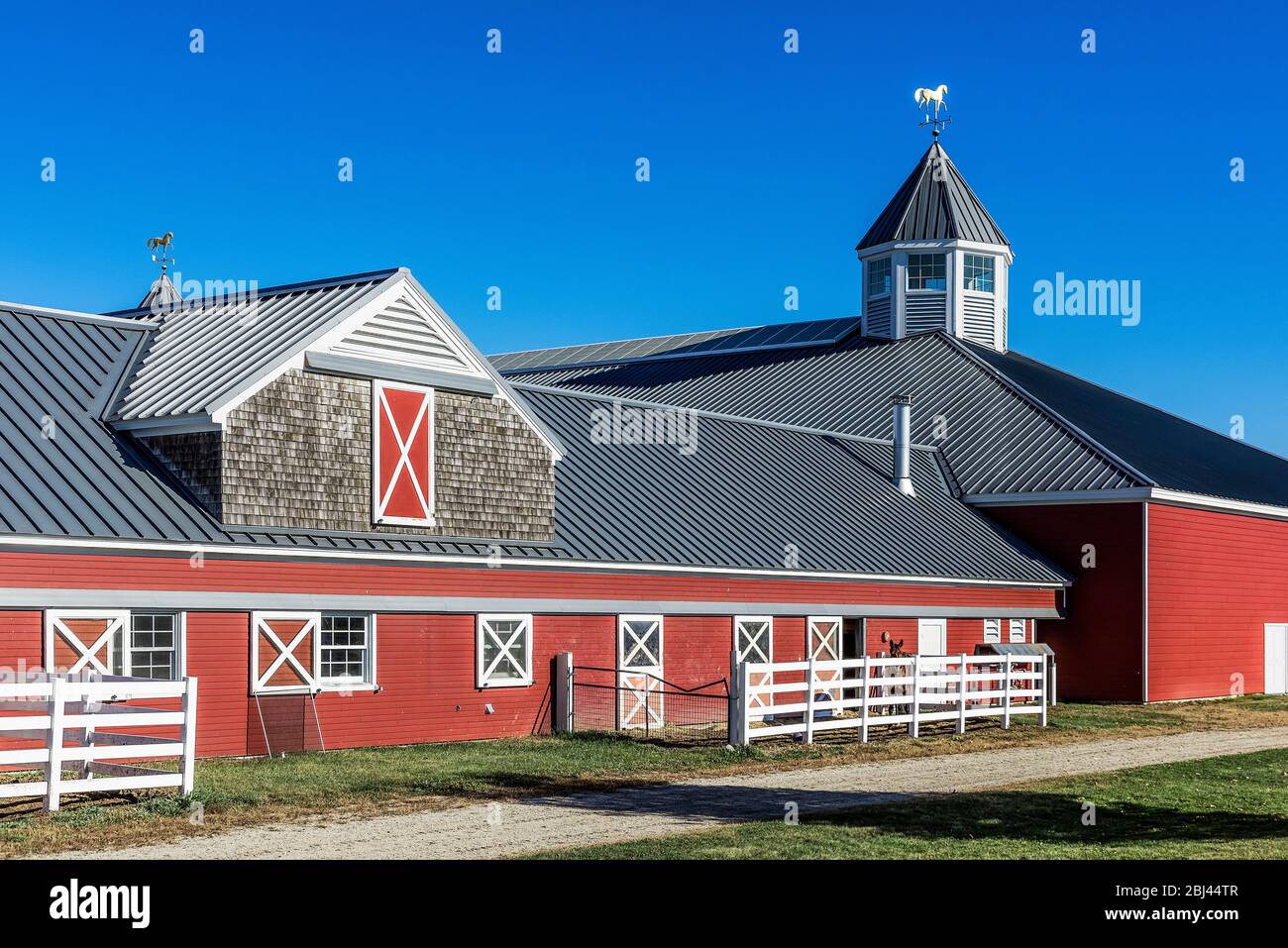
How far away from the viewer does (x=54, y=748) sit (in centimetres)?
1611

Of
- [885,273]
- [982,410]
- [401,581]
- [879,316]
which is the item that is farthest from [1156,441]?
[401,581]

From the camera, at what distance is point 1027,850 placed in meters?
13.9

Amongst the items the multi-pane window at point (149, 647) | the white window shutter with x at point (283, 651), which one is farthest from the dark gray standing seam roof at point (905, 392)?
the multi-pane window at point (149, 647)

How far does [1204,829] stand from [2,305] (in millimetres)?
20256

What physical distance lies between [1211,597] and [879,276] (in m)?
18.6

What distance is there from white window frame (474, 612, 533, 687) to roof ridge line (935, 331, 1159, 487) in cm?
1841

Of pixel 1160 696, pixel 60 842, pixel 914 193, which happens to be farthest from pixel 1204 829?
pixel 914 193

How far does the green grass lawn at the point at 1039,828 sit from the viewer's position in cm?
1377

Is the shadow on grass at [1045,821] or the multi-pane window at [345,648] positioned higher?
the multi-pane window at [345,648]

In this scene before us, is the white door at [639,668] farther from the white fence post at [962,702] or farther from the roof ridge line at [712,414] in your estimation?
the roof ridge line at [712,414]

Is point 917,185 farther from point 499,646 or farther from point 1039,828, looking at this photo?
point 1039,828

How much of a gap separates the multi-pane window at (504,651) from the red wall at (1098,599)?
18.2 meters

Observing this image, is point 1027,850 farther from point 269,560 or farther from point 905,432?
point 905,432

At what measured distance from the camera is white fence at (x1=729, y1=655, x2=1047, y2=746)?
80.1 feet
